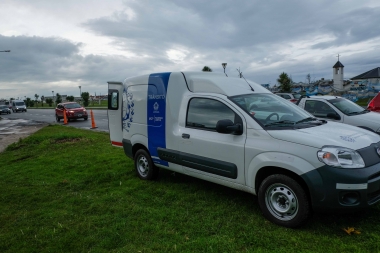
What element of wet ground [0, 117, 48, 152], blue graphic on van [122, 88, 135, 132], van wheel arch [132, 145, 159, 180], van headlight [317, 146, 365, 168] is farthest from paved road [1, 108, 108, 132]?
van headlight [317, 146, 365, 168]

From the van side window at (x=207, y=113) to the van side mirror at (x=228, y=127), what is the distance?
0.14 m

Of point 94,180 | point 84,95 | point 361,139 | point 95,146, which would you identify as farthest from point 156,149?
point 84,95

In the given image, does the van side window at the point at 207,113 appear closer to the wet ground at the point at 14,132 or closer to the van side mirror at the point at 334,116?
the van side mirror at the point at 334,116

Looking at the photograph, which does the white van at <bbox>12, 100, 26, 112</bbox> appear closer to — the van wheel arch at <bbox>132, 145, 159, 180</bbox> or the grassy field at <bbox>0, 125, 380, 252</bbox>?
the grassy field at <bbox>0, 125, 380, 252</bbox>

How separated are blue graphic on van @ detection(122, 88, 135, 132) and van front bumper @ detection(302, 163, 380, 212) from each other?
378 cm

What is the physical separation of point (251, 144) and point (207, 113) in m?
1.02

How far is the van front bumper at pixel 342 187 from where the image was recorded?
3305 millimetres

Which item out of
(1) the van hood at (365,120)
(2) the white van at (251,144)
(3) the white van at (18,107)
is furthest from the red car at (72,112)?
(3) the white van at (18,107)

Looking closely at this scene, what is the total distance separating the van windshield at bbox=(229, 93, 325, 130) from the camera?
161 inches

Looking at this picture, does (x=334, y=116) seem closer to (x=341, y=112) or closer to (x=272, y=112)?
(x=341, y=112)

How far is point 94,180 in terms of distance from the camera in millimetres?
6262

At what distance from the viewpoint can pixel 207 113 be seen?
15.5ft

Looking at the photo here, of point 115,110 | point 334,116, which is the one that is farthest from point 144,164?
point 334,116

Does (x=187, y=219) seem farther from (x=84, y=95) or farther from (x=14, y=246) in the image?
(x=84, y=95)
